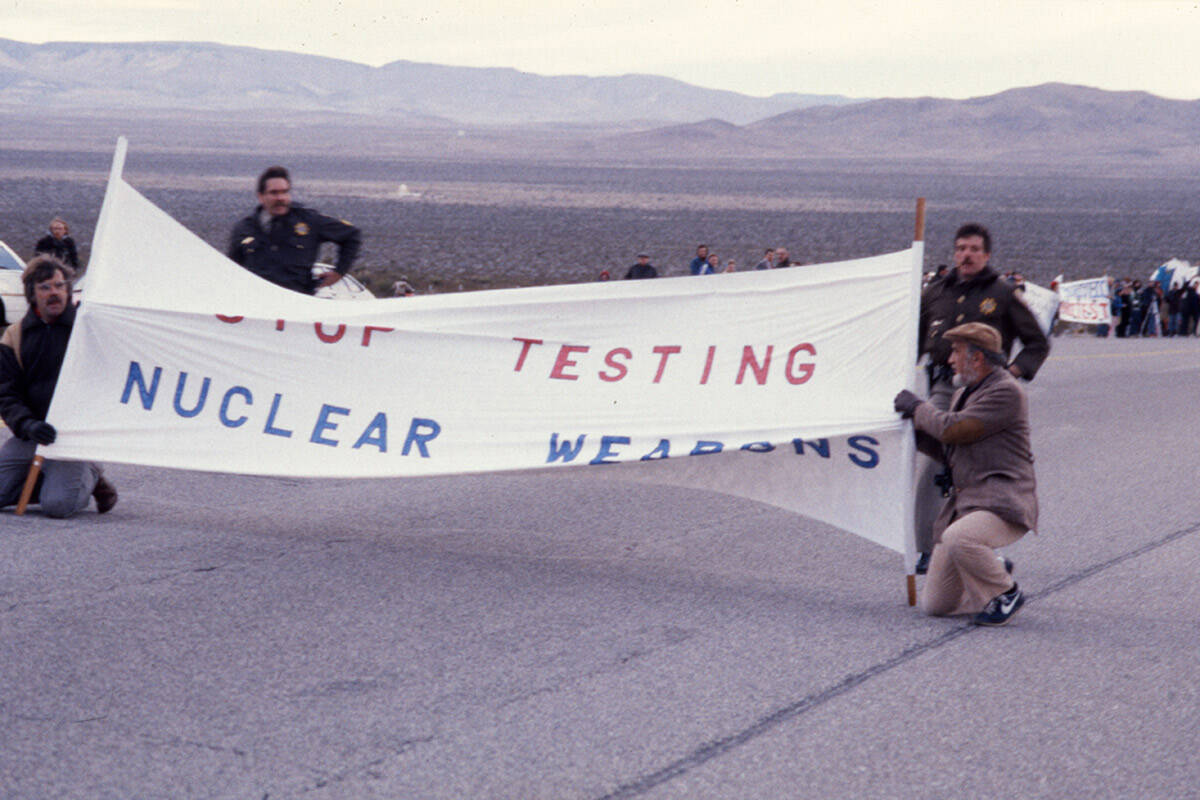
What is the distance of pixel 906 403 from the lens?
6922mm

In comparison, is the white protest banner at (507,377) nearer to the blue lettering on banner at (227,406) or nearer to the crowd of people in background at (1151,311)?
the blue lettering on banner at (227,406)

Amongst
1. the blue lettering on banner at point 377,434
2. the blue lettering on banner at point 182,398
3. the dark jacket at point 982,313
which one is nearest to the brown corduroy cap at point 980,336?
the dark jacket at point 982,313

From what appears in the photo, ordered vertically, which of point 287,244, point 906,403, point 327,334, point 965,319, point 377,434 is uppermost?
point 287,244

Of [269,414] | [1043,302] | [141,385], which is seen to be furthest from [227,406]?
[1043,302]

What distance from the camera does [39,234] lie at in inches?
1988

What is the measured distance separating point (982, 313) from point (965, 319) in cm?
9

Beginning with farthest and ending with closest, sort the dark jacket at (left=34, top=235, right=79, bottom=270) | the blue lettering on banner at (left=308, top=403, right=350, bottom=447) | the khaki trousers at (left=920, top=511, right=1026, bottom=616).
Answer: the dark jacket at (left=34, top=235, right=79, bottom=270)
the blue lettering on banner at (left=308, top=403, right=350, bottom=447)
the khaki trousers at (left=920, top=511, right=1026, bottom=616)

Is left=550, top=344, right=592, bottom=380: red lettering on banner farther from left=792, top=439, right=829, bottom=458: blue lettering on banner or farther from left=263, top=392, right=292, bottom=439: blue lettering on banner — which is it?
left=263, top=392, right=292, bottom=439: blue lettering on banner

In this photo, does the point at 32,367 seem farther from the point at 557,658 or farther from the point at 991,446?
the point at 991,446

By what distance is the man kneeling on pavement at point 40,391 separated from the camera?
809cm

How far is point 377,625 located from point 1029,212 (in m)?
94.8

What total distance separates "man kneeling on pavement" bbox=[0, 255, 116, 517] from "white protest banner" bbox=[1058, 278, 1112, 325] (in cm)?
2724

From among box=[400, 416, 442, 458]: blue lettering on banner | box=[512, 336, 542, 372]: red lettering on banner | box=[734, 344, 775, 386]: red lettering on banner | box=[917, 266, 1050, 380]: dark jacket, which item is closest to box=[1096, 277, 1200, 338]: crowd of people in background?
box=[917, 266, 1050, 380]: dark jacket

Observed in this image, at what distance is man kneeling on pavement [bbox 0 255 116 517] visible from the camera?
8.09 metres
